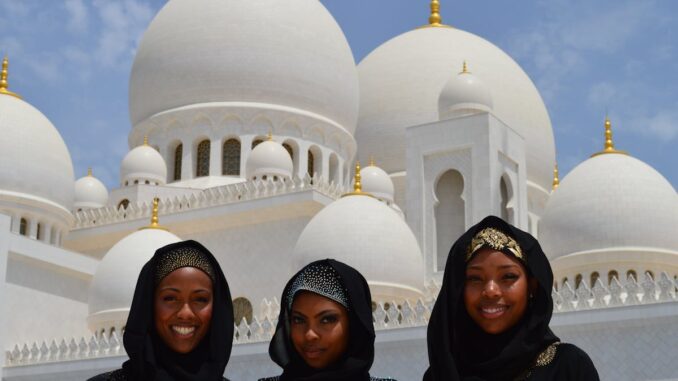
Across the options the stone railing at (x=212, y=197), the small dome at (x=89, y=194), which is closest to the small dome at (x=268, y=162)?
the stone railing at (x=212, y=197)

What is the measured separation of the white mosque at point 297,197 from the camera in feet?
66.5

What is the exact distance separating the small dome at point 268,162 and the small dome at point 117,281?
2.68 metres

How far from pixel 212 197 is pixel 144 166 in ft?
6.68

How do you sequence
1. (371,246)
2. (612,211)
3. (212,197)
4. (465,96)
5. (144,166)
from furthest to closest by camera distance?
(144,166)
(212,197)
(465,96)
(612,211)
(371,246)

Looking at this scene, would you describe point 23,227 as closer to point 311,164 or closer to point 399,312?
point 311,164

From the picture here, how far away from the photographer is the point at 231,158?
26219 millimetres

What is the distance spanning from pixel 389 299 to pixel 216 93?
7.95 meters

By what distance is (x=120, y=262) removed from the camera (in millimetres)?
22156

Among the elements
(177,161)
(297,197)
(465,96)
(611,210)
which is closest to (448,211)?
(465,96)

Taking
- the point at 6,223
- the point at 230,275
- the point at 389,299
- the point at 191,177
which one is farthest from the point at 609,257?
the point at 6,223

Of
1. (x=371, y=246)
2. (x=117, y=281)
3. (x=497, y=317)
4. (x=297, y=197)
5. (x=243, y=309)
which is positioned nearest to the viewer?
(x=497, y=317)

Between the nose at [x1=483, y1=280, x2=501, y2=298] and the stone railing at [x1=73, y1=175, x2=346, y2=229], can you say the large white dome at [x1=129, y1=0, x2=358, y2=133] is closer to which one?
the stone railing at [x1=73, y1=175, x2=346, y2=229]

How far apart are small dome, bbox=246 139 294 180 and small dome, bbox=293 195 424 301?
10.5 feet

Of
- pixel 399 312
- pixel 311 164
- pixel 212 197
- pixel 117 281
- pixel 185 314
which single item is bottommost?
pixel 185 314
